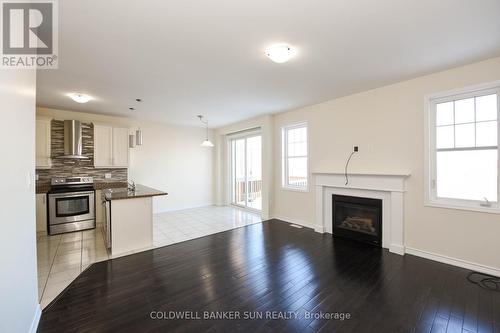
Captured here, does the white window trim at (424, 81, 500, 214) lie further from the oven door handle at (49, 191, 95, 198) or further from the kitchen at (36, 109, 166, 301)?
the oven door handle at (49, 191, 95, 198)

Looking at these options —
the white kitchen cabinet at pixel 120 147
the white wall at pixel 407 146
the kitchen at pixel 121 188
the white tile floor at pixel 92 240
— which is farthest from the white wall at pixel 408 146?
the white kitchen cabinet at pixel 120 147

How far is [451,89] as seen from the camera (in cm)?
303

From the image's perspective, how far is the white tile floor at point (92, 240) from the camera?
2.71 meters

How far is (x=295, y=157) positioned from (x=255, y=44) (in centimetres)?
331

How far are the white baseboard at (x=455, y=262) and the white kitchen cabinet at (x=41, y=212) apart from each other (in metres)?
6.56

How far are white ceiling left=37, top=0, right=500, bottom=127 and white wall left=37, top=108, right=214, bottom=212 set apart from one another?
7.61 feet

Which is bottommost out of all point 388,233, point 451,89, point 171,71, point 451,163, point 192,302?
point 192,302

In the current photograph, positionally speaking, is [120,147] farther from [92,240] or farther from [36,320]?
[36,320]

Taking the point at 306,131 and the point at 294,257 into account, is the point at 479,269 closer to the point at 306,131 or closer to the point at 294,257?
the point at 294,257

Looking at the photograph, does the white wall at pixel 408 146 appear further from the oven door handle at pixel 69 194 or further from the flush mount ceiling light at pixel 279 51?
the oven door handle at pixel 69 194

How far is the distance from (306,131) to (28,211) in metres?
4.59

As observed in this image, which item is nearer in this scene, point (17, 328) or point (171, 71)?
point (17, 328)

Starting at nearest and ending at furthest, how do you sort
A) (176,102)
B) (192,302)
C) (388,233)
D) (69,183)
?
(192,302) < (388,233) < (176,102) < (69,183)

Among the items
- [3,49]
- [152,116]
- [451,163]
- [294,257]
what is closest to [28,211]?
[3,49]
